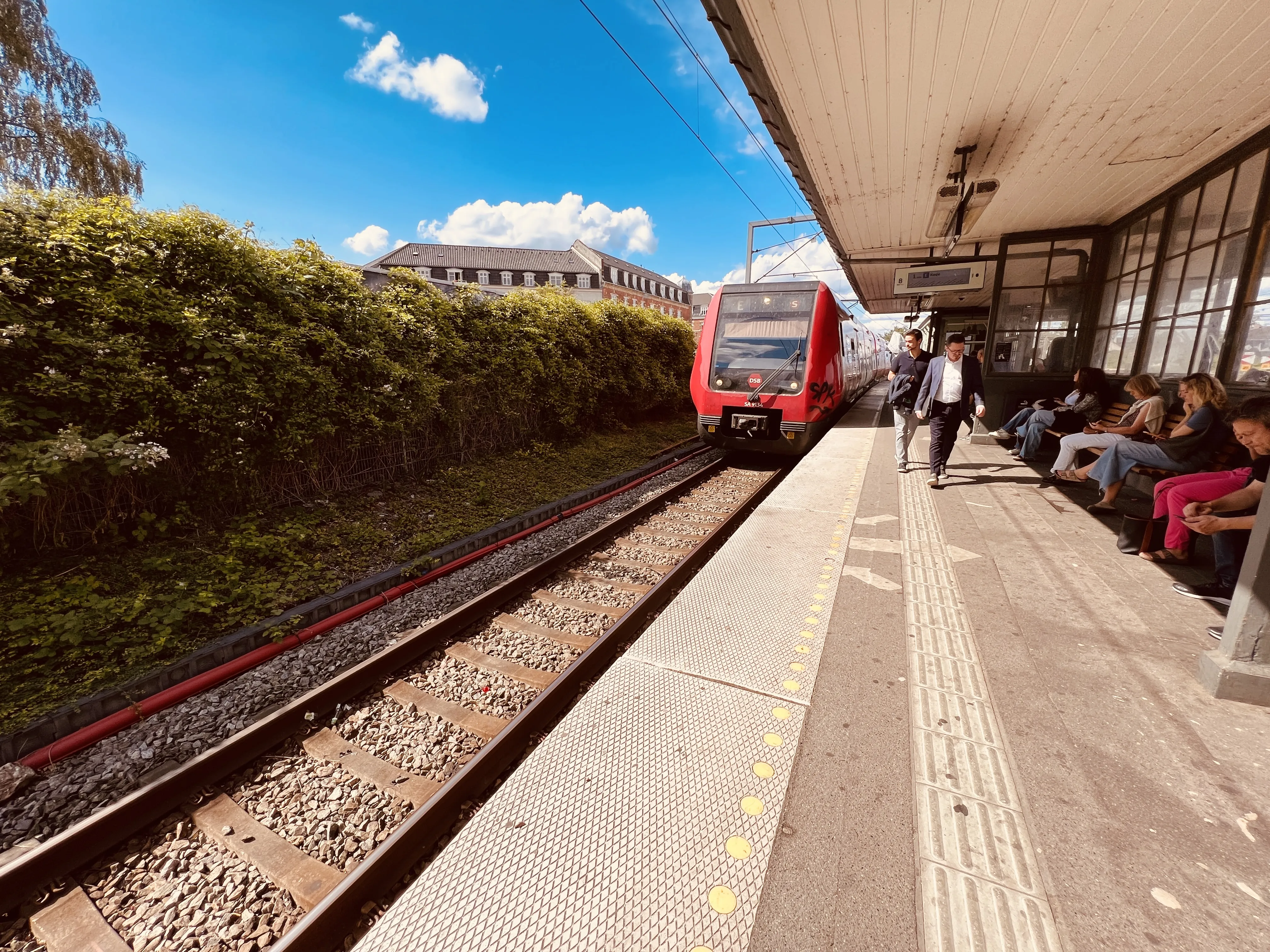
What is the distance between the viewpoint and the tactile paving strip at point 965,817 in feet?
4.16

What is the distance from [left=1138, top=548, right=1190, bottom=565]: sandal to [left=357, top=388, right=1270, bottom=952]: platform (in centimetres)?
67

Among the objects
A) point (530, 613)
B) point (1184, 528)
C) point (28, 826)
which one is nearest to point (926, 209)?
point (1184, 528)

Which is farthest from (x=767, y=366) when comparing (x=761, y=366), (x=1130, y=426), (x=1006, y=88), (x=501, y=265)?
(x=501, y=265)

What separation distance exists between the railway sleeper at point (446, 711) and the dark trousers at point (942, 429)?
5.36 meters

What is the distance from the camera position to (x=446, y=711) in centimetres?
261

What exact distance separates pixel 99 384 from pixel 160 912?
10.9 ft

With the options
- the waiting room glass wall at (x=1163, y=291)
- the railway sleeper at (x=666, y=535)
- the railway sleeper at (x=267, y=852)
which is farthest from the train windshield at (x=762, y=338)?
the railway sleeper at (x=267, y=852)

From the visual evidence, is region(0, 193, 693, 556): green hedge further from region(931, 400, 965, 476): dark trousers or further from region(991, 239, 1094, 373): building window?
region(991, 239, 1094, 373): building window

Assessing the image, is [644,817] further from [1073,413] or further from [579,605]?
[1073,413]

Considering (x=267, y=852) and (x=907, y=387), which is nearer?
(x=267, y=852)

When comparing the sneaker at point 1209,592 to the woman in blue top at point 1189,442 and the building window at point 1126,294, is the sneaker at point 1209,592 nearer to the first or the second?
the woman in blue top at point 1189,442

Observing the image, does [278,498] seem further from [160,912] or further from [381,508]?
[160,912]

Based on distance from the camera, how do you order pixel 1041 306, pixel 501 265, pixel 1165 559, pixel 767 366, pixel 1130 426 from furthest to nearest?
pixel 501 265 → pixel 1041 306 → pixel 767 366 → pixel 1130 426 → pixel 1165 559

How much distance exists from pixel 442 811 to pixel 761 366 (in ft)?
22.5
